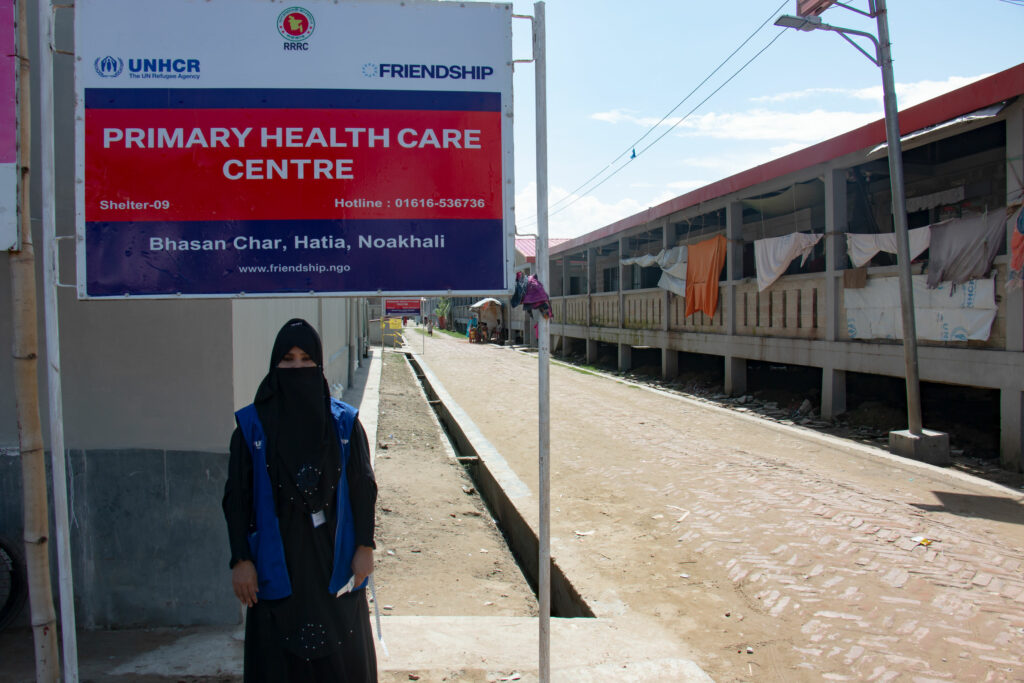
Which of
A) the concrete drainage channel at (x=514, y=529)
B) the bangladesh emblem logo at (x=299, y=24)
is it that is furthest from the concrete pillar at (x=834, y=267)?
the bangladesh emblem logo at (x=299, y=24)

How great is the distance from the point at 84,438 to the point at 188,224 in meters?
1.52

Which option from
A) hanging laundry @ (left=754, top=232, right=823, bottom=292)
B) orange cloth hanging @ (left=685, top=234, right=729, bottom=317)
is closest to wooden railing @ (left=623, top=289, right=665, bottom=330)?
orange cloth hanging @ (left=685, top=234, right=729, bottom=317)

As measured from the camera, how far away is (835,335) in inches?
451

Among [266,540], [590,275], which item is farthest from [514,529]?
[590,275]

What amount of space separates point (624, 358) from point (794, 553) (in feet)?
56.1

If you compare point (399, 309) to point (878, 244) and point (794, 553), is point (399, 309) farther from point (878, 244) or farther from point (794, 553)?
point (794, 553)

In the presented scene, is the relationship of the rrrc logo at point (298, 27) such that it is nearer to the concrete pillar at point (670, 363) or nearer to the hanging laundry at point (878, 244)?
the hanging laundry at point (878, 244)

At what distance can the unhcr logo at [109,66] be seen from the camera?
274cm

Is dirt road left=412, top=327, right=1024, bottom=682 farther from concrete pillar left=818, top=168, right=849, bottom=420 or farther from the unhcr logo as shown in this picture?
the unhcr logo

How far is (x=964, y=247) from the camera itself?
28.8 ft

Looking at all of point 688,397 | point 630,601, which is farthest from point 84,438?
point 688,397

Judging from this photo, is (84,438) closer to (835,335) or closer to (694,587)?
(694,587)

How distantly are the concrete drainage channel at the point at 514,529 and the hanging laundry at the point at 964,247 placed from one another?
6.62m

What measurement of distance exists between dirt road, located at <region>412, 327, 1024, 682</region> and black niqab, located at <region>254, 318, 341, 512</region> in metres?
2.31
